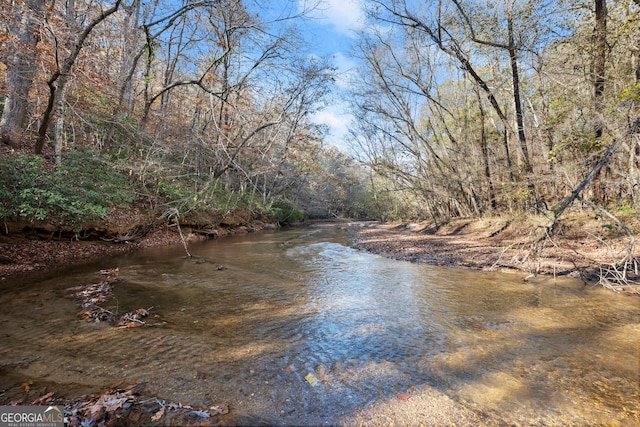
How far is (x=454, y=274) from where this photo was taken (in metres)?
7.80

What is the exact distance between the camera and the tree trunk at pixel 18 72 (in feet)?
30.2

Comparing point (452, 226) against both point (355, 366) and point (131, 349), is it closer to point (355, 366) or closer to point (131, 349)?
point (355, 366)

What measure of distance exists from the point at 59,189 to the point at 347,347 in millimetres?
8806

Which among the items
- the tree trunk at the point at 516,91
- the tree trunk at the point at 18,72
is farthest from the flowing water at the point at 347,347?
the tree trunk at the point at 18,72

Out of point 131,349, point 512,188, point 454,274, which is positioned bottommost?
point 454,274

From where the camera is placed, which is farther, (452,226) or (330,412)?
(452,226)

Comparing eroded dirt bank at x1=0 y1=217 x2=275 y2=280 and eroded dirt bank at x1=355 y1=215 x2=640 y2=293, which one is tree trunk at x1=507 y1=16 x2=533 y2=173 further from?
eroded dirt bank at x1=0 y1=217 x2=275 y2=280

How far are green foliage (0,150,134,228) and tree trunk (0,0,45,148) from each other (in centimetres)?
224

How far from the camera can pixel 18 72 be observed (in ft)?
31.4

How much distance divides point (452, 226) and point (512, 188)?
5951 millimetres

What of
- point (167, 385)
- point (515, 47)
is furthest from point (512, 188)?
point (167, 385)

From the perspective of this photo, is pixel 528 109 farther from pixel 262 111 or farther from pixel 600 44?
pixel 262 111

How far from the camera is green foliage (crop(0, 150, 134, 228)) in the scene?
6898 mm

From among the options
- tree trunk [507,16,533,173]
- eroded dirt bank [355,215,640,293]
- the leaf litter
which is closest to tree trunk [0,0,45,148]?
the leaf litter
